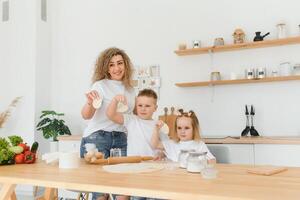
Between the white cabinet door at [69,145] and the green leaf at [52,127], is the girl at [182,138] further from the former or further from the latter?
the green leaf at [52,127]

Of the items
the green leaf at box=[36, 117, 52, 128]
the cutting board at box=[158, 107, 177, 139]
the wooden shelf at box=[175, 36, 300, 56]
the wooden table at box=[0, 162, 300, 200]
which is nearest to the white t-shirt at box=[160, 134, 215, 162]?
the wooden table at box=[0, 162, 300, 200]

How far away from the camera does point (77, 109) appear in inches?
164

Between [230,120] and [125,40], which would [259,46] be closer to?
[230,120]

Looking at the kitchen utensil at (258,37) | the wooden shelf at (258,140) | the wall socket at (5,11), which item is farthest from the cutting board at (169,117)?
the wall socket at (5,11)

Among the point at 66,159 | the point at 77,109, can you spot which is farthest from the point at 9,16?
the point at 66,159

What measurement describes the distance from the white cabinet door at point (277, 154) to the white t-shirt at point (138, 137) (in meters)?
1.13

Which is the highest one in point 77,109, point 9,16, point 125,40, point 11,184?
point 9,16

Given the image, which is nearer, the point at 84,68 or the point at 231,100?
the point at 231,100

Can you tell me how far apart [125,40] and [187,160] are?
2.95 m

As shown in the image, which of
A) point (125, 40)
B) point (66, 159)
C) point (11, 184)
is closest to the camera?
point (11, 184)

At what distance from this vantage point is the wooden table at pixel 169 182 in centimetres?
82

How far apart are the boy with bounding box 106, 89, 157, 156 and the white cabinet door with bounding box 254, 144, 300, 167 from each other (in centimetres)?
112

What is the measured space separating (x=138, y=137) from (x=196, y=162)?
80cm

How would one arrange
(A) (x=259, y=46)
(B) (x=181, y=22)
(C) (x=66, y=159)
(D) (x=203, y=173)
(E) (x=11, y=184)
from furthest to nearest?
(B) (x=181, y=22) < (A) (x=259, y=46) < (C) (x=66, y=159) < (E) (x=11, y=184) < (D) (x=203, y=173)
